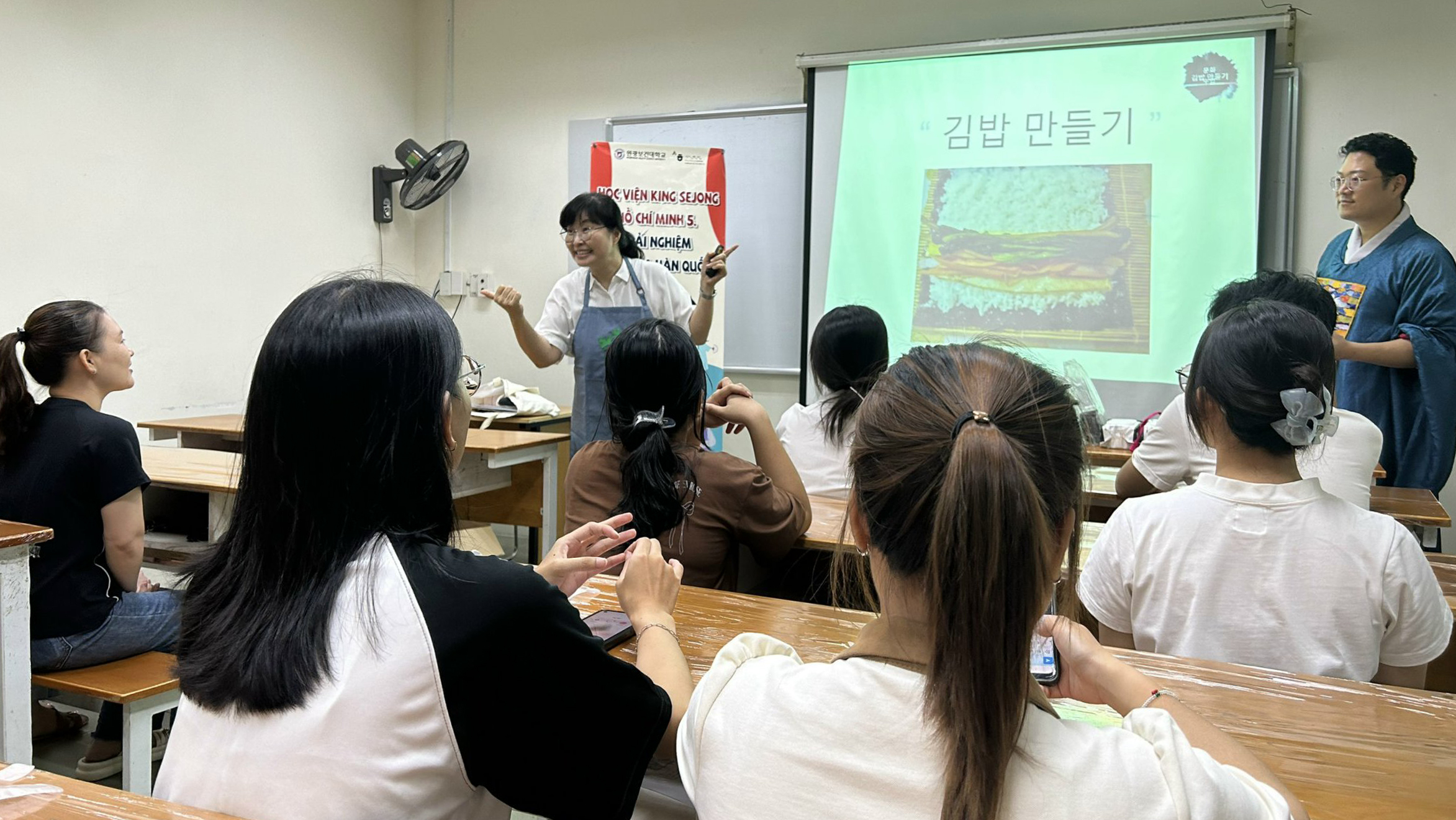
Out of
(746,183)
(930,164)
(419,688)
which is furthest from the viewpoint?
(746,183)

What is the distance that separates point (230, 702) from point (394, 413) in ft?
0.92

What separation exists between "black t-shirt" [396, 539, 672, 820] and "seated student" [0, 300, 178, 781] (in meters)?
1.59

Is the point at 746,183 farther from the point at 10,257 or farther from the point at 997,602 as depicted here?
the point at 997,602

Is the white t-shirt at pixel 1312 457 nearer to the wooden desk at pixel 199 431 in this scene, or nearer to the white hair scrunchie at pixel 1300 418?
Result: the white hair scrunchie at pixel 1300 418

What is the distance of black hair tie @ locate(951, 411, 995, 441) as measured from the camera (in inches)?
28.4

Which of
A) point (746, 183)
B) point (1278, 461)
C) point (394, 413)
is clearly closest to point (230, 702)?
point (394, 413)

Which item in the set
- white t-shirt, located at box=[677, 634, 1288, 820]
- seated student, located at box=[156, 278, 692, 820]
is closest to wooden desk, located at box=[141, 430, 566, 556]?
seated student, located at box=[156, 278, 692, 820]

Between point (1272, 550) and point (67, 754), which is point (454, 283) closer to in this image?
point (67, 754)

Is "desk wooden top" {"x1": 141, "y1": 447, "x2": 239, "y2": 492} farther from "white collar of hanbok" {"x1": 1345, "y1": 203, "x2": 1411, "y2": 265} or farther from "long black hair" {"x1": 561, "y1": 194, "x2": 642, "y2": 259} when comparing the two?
"white collar of hanbok" {"x1": 1345, "y1": 203, "x2": 1411, "y2": 265}

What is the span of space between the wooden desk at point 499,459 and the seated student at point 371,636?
98.4 inches

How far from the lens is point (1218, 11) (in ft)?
12.5

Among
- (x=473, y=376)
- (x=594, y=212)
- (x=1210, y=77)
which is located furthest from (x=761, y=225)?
(x=1210, y=77)

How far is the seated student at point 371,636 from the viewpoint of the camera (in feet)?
2.68

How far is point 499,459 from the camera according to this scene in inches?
136
